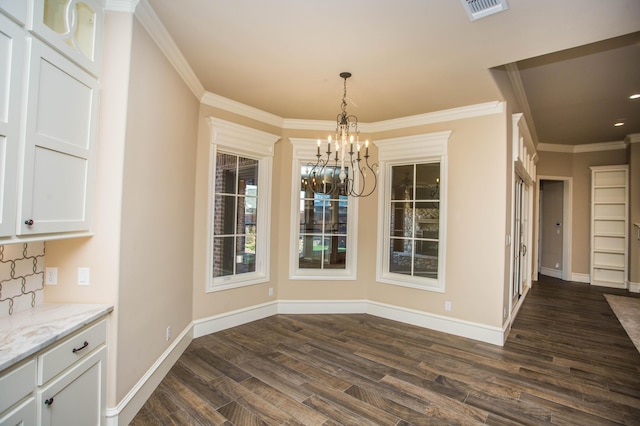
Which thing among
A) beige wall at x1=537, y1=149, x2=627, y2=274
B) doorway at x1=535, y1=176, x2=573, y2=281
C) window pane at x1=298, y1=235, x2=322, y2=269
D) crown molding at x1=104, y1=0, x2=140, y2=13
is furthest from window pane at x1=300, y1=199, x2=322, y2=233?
beige wall at x1=537, y1=149, x2=627, y2=274

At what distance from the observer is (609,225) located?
6863mm

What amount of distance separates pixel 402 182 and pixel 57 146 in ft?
12.5

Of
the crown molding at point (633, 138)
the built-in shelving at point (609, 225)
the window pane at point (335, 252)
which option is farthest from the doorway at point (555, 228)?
the window pane at point (335, 252)

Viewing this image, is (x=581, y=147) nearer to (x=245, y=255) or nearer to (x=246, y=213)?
(x=246, y=213)

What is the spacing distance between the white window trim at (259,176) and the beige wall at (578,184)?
6469 millimetres

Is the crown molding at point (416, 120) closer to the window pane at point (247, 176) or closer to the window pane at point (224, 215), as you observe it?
the window pane at point (247, 176)

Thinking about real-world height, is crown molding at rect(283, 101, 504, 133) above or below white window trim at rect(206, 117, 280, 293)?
above

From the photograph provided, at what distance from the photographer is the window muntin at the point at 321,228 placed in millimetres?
4609

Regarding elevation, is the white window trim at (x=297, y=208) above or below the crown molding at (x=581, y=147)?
below

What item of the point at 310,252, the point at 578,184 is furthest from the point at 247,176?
the point at 578,184

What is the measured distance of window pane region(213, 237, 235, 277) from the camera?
382 cm

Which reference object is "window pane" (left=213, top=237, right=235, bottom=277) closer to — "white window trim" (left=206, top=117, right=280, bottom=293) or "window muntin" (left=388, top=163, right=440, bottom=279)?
"white window trim" (left=206, top=117, right=280, bottom=293)

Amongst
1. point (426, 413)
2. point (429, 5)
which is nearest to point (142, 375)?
point (426, 413)

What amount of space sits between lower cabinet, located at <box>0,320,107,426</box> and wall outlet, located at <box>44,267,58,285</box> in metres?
0.43
